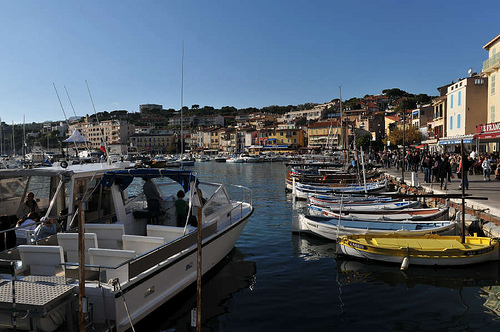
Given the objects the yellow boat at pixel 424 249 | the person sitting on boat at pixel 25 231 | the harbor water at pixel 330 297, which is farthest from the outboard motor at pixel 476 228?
the person sitting on boat at pixel 25 231

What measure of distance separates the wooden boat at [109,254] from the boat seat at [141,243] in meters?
0.02

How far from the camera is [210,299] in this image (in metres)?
9.63

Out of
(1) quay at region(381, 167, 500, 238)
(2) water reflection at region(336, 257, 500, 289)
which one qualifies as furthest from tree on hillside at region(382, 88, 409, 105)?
(2) water reflection at region(336, 257, 500, 289)

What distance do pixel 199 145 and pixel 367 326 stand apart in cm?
14335

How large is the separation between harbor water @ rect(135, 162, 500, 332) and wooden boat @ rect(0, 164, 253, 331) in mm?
637

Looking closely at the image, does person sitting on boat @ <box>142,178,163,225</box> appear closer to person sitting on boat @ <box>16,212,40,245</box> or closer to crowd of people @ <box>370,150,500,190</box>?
person sitting on boat @ <box>16,212,40,245</box>

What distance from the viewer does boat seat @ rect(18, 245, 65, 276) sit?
7289mm

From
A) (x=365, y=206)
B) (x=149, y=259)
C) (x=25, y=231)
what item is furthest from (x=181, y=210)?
(x=365, y=206)

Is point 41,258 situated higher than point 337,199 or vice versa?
point 41,258

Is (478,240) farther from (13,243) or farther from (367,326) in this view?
(13,243)

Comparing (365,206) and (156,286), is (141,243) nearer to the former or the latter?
(156,286)

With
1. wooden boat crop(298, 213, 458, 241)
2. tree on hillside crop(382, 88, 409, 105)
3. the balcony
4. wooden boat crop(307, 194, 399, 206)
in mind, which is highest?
tree on hillside crop(382, 88, 409, 105)

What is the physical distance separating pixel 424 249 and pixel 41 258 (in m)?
10.3

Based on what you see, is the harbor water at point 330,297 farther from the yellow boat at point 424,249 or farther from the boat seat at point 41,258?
the boat seat at point 41,258
